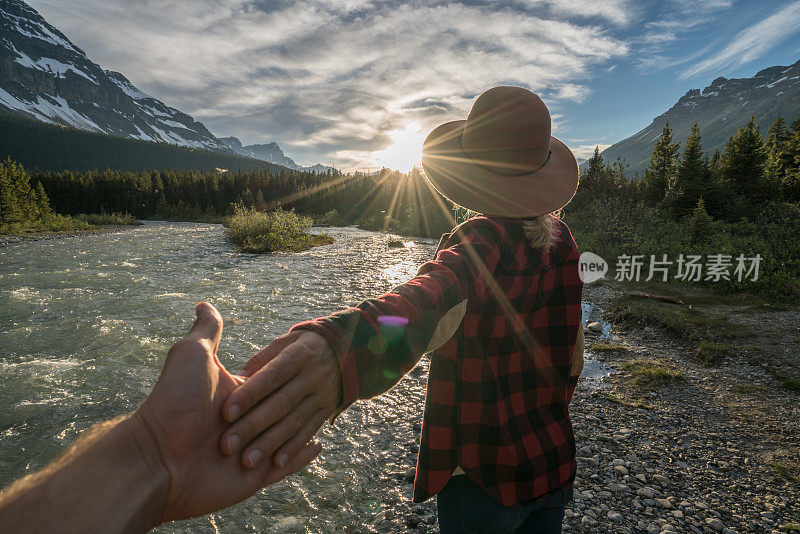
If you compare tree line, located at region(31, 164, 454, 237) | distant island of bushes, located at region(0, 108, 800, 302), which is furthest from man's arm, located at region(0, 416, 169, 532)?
tree line, located at region(31, 164, 454, 237)

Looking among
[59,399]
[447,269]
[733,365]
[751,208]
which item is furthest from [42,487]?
[751,208]

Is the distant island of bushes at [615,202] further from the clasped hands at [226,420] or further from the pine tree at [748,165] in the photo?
the clasped hands at [226,420]

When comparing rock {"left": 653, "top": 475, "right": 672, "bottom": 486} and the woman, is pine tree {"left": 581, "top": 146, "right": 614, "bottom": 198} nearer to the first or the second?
rock {"left": 653, "top": 475, "right": 672, "bottom": 486}

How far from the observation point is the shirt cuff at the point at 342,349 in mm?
914

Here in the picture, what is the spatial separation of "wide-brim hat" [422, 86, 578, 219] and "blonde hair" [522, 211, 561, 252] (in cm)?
5

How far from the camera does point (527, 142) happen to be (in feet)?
5.03

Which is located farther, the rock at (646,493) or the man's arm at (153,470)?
the rock at (646,493)

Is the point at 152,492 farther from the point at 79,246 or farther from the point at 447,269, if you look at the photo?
the point at 79,246

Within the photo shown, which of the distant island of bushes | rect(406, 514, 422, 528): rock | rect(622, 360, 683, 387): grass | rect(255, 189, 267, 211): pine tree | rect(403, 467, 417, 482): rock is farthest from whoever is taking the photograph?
rect(255, 189, 267, 211): pine tree

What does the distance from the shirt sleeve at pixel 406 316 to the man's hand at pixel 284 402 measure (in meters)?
0.04

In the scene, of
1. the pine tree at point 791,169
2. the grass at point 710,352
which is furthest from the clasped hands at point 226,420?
the pine tree at point 791,169

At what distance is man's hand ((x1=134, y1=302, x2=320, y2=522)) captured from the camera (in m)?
0.73

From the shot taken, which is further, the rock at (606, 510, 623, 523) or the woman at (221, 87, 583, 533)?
the rock at (606, 510, 623, 523)

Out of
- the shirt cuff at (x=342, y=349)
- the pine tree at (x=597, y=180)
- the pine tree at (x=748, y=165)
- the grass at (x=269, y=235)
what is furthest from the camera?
the pine tree at (x=748, y=165)
